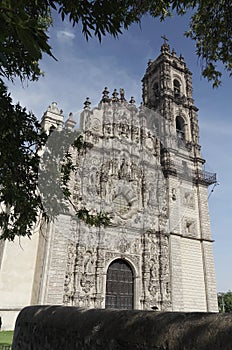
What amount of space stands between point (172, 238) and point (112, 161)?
19.0 ft

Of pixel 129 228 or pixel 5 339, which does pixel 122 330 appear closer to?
pixel 5 339

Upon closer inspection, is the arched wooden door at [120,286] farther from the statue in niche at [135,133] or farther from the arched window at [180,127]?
the arched window at [180,127]

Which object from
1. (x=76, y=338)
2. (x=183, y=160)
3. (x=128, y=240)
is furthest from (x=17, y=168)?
(x=183, y=160)

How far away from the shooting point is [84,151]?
1598 cm

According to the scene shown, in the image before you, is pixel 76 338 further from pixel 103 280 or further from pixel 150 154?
pixel 150 154

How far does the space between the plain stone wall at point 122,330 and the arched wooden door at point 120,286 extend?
32.2 ft

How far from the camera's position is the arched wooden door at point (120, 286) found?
14016 mm

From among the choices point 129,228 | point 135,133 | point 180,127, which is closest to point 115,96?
point 135,133

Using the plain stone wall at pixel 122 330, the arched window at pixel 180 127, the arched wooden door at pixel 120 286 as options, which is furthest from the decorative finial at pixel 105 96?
the plain stone wall at pixel 122 330

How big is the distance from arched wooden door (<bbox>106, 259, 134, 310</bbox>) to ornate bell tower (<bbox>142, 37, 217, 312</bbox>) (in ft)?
7.81

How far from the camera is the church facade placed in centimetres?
1294

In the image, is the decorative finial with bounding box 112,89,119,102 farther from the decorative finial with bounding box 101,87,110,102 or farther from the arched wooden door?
the arched wooden door

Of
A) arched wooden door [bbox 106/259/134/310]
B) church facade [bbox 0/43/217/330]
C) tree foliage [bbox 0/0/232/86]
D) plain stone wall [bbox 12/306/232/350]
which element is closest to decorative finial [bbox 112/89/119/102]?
church facade [bbox 0/43/217/330]

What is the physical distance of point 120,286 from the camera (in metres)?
14.6
